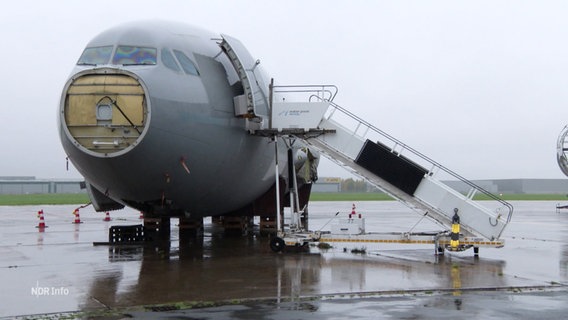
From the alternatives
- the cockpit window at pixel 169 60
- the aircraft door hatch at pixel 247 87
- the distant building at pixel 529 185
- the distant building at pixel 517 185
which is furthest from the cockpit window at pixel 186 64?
the distant building at pixel 529 185

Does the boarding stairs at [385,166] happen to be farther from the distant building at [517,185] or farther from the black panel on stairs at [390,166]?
the distant building at [517,185]

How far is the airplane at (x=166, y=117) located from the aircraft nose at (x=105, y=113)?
2 centimetres

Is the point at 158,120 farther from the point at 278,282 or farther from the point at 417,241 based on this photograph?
the point at 417,241

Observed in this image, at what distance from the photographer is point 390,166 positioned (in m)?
16.8

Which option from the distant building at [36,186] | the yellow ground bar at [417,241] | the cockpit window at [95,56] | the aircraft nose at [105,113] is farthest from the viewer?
the distant building at [36,186]

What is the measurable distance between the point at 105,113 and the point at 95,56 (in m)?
1.80

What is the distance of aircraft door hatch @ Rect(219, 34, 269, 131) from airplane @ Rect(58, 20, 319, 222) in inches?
1.0

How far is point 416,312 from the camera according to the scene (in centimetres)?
902

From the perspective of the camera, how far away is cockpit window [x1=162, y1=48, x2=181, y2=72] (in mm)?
14477

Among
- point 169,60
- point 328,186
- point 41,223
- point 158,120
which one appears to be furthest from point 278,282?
point 328,186

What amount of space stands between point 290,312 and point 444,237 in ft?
27.0

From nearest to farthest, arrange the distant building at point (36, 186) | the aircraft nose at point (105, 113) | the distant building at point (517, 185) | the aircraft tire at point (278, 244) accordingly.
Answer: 1. the aircraft nose at point (105, 113)
2. the aircraft tire at point (278, 244)
3. the distant building at point (517, 185)
4. the distant building at point (36, 186)

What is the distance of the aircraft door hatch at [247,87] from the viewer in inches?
615

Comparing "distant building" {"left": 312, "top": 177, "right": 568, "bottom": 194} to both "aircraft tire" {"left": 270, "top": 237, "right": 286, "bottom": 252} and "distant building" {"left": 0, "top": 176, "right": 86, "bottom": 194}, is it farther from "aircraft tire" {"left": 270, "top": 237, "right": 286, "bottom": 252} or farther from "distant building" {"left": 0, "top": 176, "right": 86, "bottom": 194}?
"aircraft tire" {"left": 270, "top": 237, "right": 286, "bottom": 252}
